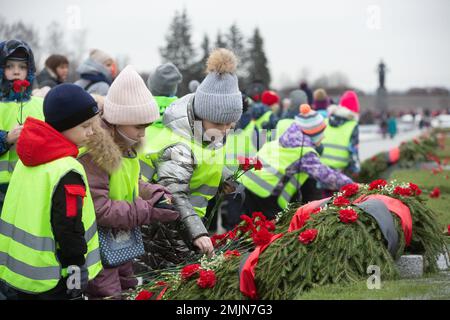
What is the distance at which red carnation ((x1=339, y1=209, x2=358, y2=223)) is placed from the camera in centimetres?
502

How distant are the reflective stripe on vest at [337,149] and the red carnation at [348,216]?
578 centimetres

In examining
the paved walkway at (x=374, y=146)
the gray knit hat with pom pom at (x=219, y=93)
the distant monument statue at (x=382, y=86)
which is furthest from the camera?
the distant monument statue at (x=382, y=86)

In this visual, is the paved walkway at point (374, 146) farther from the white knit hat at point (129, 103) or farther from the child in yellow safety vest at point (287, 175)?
the white knit hat at point (129, 103)

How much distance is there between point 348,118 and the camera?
1134 centimetres

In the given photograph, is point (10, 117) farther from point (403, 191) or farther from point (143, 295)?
point (403, 191)

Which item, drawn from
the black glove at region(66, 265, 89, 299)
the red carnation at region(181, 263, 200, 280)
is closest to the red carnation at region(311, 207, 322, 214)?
the red carnation at region(181, 263, 200, 280)

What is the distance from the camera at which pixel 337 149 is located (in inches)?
432

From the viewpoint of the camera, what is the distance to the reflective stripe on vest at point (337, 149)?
10906 millimetres

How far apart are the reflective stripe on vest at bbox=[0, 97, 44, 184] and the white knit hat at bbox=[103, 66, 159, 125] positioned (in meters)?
1.41

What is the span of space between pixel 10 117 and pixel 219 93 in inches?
74.9

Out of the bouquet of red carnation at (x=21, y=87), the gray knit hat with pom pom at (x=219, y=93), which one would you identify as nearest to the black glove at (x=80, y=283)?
the gray knit hat with pom pom at (x=219, y=93)

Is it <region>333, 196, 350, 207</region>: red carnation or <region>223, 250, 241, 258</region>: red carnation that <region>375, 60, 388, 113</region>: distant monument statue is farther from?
<region>223, 250, 241, 258</region>: red carnation

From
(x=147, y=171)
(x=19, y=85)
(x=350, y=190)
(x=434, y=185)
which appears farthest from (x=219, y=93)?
(x=434, y=185)
